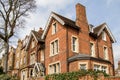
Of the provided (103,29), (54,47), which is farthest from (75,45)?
(103,29)

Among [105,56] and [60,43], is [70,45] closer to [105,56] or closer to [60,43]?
[60,43]

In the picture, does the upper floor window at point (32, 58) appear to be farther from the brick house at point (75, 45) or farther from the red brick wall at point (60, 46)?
the red brick wall at point (60, 46)

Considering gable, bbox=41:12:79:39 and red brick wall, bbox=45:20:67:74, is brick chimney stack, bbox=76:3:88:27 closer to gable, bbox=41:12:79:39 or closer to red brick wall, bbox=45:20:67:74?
gable, bbox=41:12:79:39

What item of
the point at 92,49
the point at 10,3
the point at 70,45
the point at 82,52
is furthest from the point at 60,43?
the point at 10,3

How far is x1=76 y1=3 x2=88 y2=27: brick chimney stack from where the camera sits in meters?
30.1

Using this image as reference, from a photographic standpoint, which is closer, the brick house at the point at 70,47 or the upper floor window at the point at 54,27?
the brick house at the point at 70,47

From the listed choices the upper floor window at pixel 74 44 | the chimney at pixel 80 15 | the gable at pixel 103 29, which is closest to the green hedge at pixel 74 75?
the upper floor window at pixel 74 44

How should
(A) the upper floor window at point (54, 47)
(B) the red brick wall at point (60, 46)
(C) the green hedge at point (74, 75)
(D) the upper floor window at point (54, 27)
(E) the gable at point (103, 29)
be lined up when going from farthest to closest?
(E) the gable at point (103, 29) < (D) the upper floor window at point (54, 27) < (A) the upper floor window at point (54, 47) < (B) the red brick wall at point (60, 46) < (C) the green hedge at point (74, 75)

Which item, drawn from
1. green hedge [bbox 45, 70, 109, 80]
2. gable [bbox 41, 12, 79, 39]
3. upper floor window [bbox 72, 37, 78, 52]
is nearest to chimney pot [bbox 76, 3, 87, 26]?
gable [bbox 41, 12, 79, 39]

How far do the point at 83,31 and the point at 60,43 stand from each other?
14.3 ft

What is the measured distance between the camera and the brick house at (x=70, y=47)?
85.7 ft

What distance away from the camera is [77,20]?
30.0 m

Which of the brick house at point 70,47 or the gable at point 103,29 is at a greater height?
the gable at point 103,29

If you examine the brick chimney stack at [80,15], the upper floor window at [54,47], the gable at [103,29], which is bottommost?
the upper floor window at [54,47]
